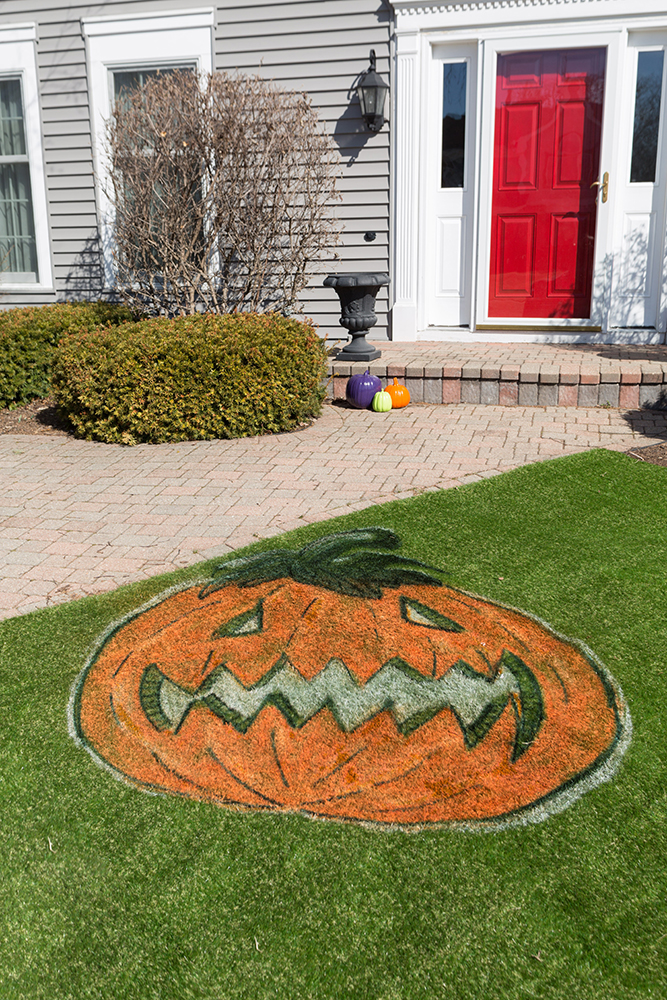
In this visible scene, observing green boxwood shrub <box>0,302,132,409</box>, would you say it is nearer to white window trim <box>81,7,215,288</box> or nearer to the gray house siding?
white window trim <box>81,7,215,288</box>

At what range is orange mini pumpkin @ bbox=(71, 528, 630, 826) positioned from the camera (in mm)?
2252

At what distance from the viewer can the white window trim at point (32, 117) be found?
28.8 ft

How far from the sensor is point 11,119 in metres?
9.12

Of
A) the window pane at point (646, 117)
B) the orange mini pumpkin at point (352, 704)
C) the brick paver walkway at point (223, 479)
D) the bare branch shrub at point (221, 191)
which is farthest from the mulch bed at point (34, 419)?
the window pane at point (646, 117)

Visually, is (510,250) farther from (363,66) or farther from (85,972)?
(85,972)

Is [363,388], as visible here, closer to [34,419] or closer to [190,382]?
[190,382]

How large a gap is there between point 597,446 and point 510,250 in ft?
10.6

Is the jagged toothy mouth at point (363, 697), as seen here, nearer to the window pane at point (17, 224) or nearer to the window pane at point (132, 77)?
the window pane at point (132, 77)

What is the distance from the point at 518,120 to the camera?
7.68 meters

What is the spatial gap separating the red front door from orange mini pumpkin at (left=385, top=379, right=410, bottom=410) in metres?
1.96

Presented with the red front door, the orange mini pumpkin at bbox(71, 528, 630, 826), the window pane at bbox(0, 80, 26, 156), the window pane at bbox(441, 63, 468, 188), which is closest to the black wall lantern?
the window pane at bbox(441, 63, 468, 188)

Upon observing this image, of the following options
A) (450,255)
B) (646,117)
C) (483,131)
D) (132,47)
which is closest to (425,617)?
(450,255)

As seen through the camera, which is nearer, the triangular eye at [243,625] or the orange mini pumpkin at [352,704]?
the orange mini pumpkin at [352,704]

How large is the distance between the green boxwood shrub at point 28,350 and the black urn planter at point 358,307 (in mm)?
2120
